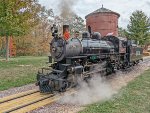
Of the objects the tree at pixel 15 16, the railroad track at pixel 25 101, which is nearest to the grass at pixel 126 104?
the railroad track at pixel 25 101

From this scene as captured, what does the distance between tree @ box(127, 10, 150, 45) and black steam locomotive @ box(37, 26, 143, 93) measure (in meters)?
31.2

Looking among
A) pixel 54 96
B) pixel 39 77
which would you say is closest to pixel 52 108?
pixel 54 96

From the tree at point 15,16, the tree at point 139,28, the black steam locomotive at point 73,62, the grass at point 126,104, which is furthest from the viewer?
the tree at point 139,28

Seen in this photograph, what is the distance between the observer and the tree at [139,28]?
45688 millimetres

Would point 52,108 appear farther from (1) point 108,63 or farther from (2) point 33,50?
(2) point 33,50

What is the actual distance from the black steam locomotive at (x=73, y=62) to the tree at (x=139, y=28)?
31212 mm

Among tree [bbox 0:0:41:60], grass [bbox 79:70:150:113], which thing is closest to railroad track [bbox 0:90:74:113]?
grass [bbox 79:70:150:113]

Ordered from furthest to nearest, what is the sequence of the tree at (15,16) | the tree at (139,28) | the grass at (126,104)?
the tree at (139,28) < the tree at (15,16) < the grass at (126,104)

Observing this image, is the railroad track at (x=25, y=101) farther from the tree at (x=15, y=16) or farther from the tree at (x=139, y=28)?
the tree at (x=139, y=28)

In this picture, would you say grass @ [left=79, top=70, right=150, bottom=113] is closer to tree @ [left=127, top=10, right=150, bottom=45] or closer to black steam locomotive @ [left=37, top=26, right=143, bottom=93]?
black steam locomotive @ [left=37, top=26, right=143, bottom=93]

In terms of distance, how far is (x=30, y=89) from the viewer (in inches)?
475

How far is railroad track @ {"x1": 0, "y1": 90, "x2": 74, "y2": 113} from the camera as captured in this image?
27.9 feet

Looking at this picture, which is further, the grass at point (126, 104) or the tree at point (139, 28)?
the tree at point (139, 28)

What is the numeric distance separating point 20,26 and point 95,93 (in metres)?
14.7
